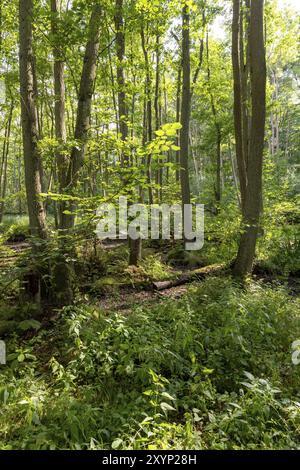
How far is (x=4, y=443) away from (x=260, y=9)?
24.0ft

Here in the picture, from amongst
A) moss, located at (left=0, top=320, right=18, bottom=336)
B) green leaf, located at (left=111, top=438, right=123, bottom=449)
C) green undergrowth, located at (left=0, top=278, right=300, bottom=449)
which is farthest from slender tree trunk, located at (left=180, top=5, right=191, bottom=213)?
green leaf, located at (left=111, top=438, right=123, bottom=449)

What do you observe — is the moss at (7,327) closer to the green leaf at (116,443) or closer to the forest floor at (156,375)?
the forest floor at (156,375)

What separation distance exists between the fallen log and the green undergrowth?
1.83 meters

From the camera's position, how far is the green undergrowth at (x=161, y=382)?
8.48 feet

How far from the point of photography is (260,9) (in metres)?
5.68

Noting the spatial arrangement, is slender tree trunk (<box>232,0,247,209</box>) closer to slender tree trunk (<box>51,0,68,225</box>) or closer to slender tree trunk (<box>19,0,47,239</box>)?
slender tree trunk (<box>51,0,68,225</box>)

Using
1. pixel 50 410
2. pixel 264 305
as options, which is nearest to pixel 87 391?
pixel 50 410

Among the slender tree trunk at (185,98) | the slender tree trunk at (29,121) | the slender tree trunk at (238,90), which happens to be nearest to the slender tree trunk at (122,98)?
the slender tree trunk at (185,98)

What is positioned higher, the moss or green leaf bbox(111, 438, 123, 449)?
the moss

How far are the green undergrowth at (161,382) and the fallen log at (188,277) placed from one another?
5.99ft

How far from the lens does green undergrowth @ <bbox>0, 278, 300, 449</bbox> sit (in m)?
2.59

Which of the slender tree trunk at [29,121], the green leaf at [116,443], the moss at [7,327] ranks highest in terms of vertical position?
the slender tree trunk at [29,121]

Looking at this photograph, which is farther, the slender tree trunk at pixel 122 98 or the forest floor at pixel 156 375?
the slender tree trunk at pixel 122 98
